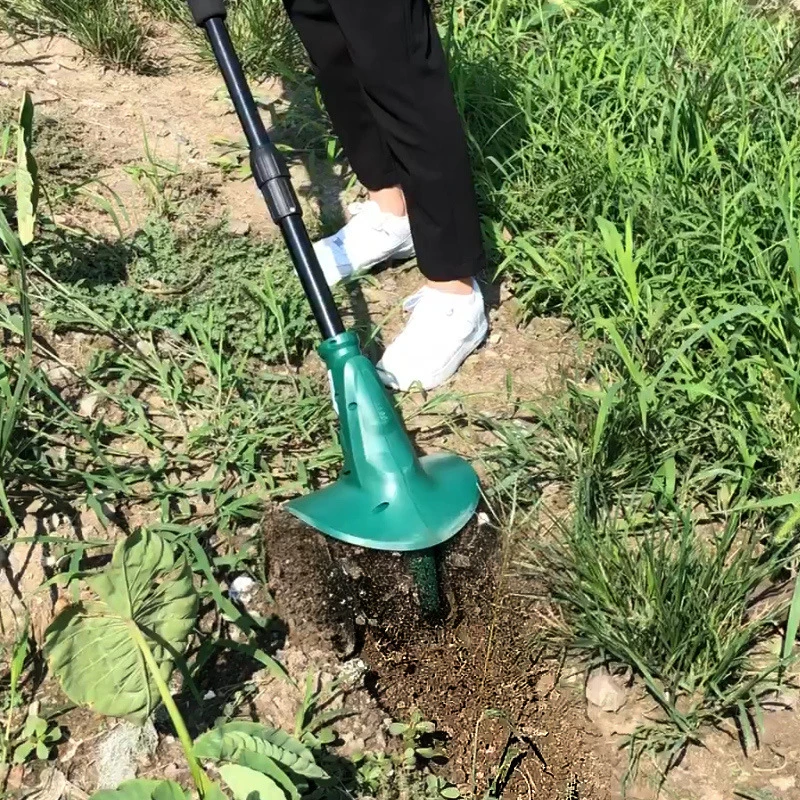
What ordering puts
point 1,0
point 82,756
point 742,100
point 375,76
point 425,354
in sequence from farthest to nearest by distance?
point 1,0 < point 742,100 < point 425,354 < point 375,76 < point 82,756

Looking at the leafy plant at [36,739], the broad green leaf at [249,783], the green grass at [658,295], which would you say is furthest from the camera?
the green grass at [658,295]

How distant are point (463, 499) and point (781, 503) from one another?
0.56 m

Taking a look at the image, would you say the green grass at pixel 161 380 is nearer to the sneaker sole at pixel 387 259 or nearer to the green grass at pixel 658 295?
the sneaker sole at pixel 387 259

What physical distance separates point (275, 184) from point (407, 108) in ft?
0.98

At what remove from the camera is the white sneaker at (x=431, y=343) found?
210 centimetres

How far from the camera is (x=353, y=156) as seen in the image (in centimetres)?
227

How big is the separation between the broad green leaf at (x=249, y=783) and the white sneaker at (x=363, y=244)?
4.60 feet

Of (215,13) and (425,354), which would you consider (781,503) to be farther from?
(215,13)

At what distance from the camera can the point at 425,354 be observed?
6.88 ft

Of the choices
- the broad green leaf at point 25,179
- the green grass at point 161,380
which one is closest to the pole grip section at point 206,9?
the broad green leaf at point 25,179

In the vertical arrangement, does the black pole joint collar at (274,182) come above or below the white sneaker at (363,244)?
above

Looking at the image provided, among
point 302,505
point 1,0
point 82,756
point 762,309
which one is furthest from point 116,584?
point 1,0

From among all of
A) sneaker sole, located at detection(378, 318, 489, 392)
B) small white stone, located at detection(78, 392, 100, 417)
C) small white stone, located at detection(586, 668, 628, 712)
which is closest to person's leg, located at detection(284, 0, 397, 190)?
sneaker sole, located at detection(378, 318, 489, 392)

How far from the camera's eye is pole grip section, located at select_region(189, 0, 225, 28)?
186 centimetres
